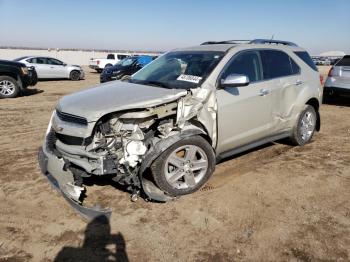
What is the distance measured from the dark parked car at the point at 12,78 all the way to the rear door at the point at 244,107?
33.3ft

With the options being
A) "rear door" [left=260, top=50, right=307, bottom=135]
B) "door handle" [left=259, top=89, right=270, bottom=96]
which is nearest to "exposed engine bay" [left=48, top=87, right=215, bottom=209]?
"door handle" [left=259, top=89, right=270, bottom=96]

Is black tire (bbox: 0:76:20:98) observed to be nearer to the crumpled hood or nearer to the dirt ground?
the dirt ground

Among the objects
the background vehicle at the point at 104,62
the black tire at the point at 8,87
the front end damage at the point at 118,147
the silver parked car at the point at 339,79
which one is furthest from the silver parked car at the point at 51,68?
the front end damage at the point at 118,147

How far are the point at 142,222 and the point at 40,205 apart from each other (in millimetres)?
1293

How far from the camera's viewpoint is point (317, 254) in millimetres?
3219

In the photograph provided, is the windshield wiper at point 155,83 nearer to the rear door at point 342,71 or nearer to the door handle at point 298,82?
the door handle at point 298,82

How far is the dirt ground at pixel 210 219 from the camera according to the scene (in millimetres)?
3283

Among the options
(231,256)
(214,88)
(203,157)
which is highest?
(214,88)

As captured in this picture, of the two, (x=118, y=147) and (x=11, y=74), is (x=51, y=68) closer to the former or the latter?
(x=11, y=74)

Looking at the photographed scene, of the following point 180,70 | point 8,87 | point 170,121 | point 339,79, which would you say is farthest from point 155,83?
point 8,87

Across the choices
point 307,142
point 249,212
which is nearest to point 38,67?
point 307,142

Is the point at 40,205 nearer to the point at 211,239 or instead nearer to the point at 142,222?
the point at 142,222

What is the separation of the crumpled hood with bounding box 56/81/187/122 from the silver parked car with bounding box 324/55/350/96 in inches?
302

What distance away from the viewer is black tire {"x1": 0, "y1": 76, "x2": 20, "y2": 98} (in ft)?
41.0
